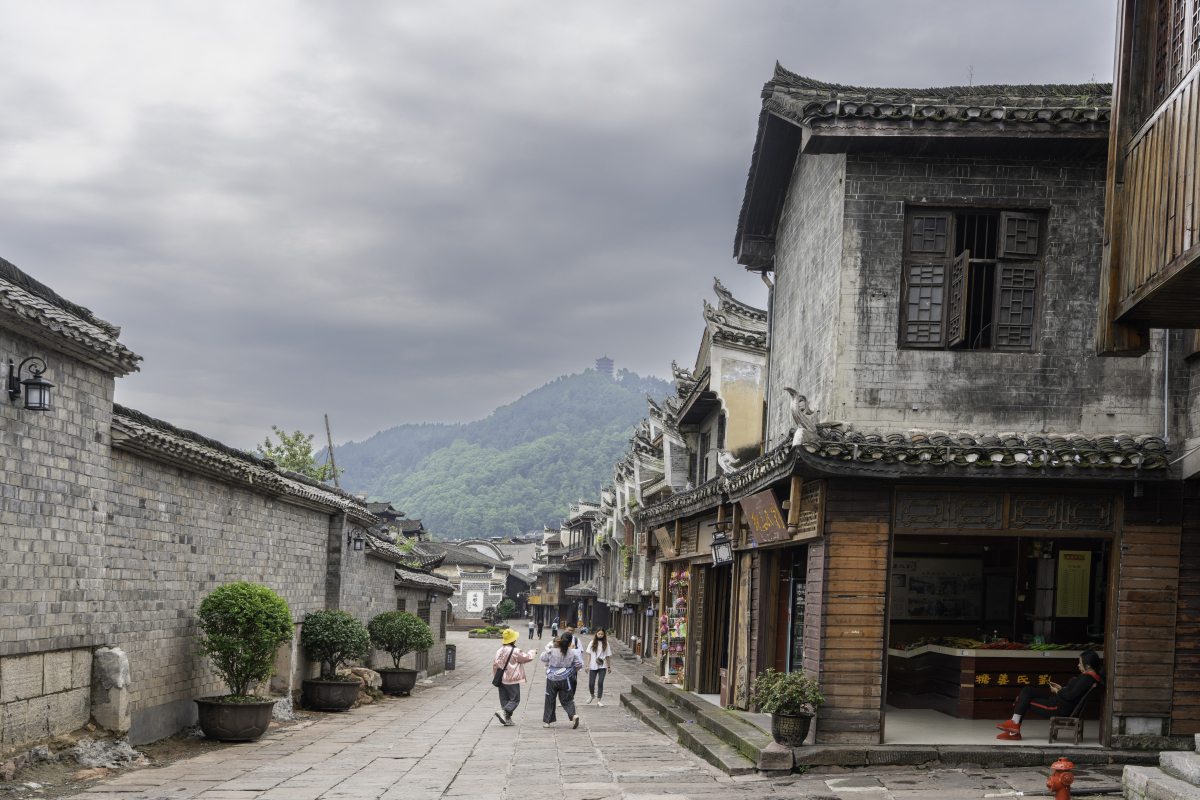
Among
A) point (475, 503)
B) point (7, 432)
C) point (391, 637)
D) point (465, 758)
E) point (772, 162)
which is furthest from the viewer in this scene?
point (475, 503)

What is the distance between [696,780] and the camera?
32.7 feet

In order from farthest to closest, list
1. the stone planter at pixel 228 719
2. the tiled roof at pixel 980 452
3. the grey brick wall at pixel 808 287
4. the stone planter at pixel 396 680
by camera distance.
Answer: the stone planter at pixel 396 680 → the stone planter at pixel 228 719 → the grey brick wall at pixel 808 287 → the tiled roof at pixel 980 452

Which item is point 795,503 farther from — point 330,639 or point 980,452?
point 330,639

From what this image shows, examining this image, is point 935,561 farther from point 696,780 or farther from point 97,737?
point 97,737

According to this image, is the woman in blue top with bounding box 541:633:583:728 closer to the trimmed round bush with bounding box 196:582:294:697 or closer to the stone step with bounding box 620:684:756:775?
the stone step with bounding box 620:684:756:775

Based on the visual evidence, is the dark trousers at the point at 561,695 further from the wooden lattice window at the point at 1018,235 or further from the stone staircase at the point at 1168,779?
the wooden lattice window at the point at 1018,235

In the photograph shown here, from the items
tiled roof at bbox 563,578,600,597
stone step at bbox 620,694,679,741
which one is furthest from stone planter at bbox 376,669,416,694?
tiled roof at bbox 563,578,600,597

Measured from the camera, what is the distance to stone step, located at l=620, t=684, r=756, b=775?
10398 millimetres

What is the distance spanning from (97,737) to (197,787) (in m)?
1.54

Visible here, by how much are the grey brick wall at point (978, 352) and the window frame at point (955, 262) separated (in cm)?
7

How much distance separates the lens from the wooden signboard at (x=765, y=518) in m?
11.4

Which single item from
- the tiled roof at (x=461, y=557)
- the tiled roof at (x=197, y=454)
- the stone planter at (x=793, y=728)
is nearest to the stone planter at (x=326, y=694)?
the tiled roof at (x=197, y=454)

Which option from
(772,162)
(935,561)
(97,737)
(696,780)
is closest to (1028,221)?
(772,162)

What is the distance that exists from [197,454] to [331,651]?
6383 mm
